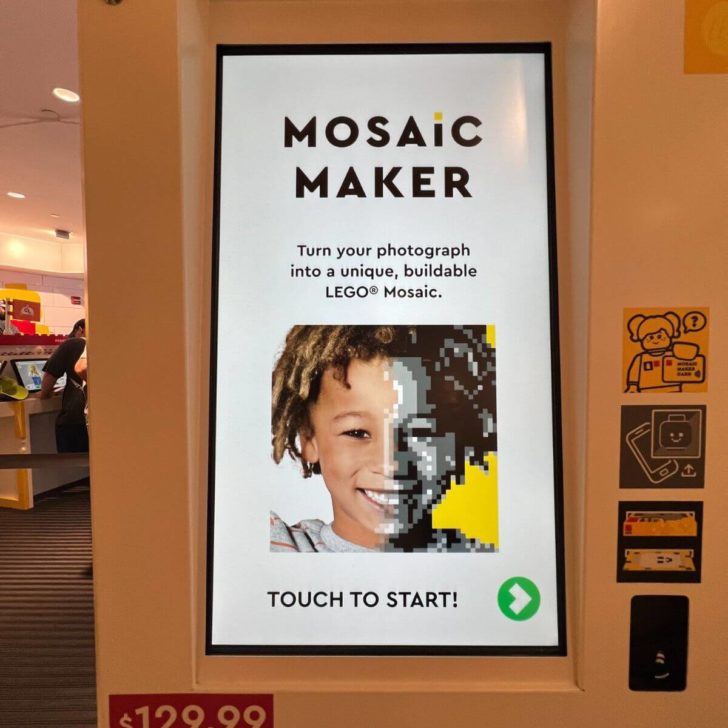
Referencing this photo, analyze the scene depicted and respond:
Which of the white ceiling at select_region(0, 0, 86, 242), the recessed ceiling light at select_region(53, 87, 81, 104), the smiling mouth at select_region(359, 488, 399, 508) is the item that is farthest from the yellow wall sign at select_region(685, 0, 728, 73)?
the recessed ceiling light at select_region(53, 87, 81, 104)

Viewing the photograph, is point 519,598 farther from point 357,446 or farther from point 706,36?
point 706,36

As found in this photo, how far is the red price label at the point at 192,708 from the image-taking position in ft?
3.43

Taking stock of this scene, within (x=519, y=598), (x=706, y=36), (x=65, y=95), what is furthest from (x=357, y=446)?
(x=65, y=95)

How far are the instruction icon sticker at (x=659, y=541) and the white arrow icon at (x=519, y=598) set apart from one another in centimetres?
18

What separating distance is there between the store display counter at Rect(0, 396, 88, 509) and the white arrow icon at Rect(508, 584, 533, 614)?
14.7ft

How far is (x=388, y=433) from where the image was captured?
110 cm

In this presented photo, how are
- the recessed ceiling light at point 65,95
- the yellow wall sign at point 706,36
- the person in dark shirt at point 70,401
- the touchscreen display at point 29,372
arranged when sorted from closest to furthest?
the yellow wall sign at point 706,36
the recessed ceiling light at point 65,95
the person in dark shirt at point 70,401
the touchscreen display at point 29,372

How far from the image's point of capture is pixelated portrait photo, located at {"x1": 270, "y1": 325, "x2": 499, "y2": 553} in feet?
3.56

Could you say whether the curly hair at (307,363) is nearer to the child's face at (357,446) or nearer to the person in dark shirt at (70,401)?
the child's face at (357,446)

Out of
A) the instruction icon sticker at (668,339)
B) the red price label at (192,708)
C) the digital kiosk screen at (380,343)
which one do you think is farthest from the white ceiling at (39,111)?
the instruction icon sticker at (668,339)

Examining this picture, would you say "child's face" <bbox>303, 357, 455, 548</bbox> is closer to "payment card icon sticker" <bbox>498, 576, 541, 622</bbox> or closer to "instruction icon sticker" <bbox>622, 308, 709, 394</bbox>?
"payment card icon sticker" <bbox>498, 576, 541, 622</bbox>

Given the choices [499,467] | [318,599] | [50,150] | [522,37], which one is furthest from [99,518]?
[50,150]

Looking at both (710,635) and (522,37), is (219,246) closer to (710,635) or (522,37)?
(522,37)

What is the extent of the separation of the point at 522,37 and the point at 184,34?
69cm
